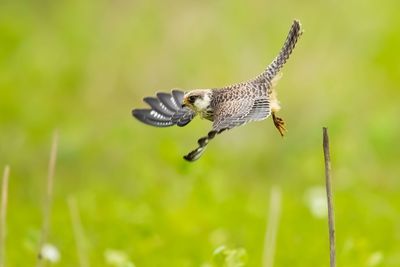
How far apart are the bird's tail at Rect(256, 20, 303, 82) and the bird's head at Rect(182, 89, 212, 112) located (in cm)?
18

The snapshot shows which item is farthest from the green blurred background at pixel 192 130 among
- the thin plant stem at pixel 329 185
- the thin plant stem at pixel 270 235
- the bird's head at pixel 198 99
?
the thin plant stem at pixel 329 185

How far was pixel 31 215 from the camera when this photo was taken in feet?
24.2

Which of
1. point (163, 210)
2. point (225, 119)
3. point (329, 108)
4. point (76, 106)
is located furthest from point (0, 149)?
point (225, 119)

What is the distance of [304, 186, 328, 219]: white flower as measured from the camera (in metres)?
6.79

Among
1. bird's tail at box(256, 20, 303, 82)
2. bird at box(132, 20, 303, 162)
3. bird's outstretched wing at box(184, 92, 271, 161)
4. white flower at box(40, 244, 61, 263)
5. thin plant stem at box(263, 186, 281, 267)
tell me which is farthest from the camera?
white flower at box(40, 244, 61, 263)

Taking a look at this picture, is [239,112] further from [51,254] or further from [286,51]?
[51,254]

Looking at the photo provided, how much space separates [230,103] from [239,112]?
119mm

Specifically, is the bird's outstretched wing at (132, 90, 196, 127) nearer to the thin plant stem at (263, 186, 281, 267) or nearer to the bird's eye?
the bird's eye

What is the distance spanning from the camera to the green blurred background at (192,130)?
264 inches

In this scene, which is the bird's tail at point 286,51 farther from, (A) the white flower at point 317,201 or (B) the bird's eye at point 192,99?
(A) the white flower at point 317,201

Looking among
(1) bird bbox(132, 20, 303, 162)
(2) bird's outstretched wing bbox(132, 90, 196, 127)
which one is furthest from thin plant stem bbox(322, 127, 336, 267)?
(2) bird's outstretched wing bbox(132, 90, 196, 127)

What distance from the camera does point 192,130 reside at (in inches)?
346

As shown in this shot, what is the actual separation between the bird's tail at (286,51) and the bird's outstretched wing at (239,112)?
174 mm

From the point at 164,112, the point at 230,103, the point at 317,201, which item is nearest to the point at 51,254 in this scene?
the point at 317,201
